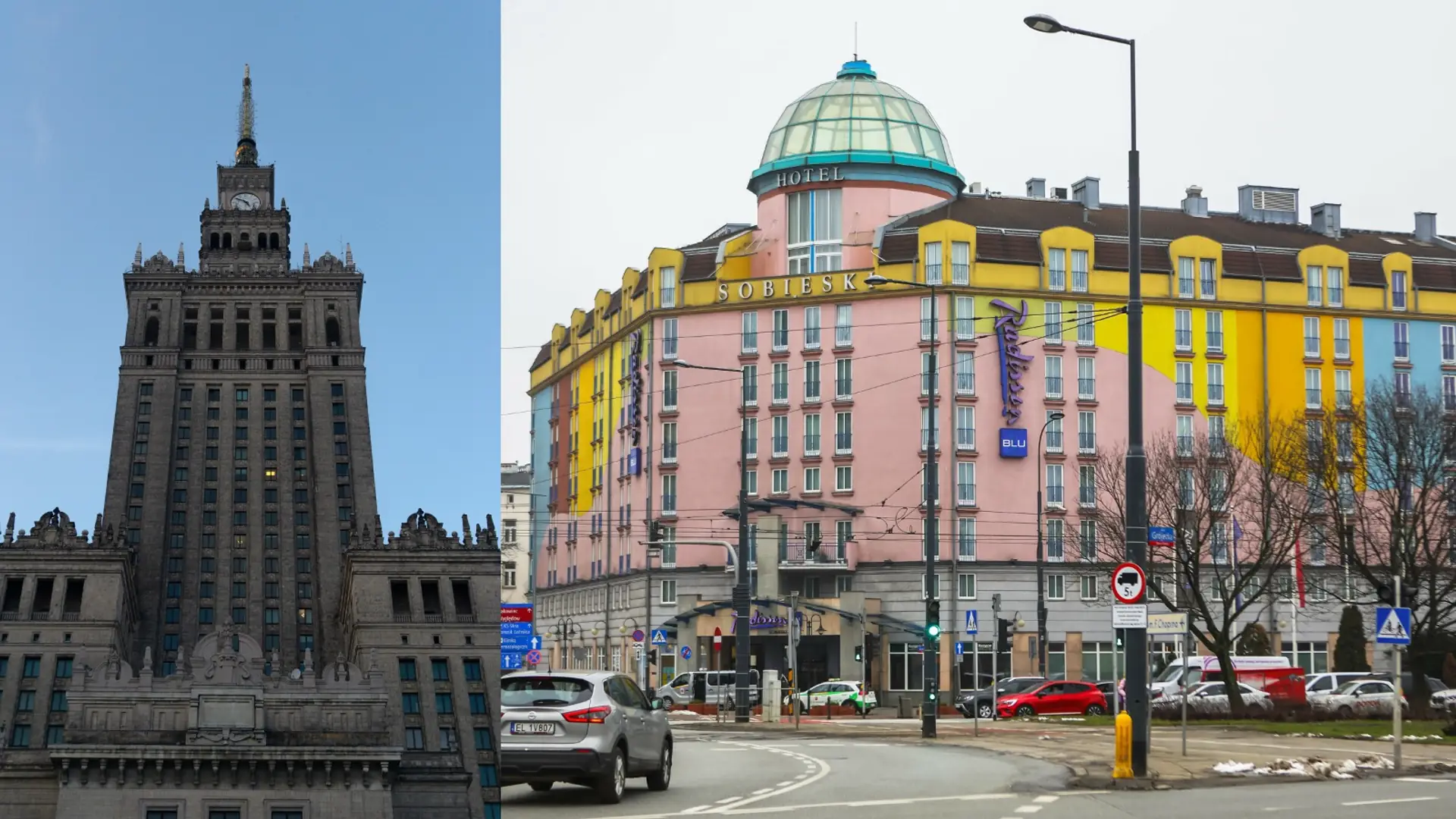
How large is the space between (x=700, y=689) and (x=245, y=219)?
265 feet

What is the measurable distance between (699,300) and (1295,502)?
41.4 m

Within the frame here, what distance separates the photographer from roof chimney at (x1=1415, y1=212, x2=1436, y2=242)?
384 ft

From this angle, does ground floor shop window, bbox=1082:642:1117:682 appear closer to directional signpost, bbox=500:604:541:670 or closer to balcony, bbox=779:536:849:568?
balcony, bbox=779:536:849:568

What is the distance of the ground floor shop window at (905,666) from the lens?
9681 centimetres

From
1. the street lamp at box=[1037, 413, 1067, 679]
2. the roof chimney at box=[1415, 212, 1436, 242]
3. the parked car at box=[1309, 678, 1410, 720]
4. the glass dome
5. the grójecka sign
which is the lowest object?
the parked car at box=[1309, 678, 1410, 720]

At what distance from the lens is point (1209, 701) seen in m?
57.8

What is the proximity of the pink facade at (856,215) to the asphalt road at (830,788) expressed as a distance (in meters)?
69.6

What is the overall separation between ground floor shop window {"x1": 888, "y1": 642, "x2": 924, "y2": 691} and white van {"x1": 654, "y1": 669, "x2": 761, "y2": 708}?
51.7ft

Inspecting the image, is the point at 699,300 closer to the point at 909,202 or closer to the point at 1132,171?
the point at 909,202

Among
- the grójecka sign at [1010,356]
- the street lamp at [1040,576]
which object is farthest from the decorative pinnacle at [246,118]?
the street lamp at [1040,576]

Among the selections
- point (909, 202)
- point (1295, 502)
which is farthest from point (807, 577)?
point (1295, 502)

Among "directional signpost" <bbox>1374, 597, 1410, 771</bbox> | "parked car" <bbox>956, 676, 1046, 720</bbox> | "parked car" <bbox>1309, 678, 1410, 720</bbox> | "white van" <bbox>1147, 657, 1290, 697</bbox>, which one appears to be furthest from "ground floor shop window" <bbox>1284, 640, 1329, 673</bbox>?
"directional signpost" <bbox>1374, 597, 1410, 771</bbox>

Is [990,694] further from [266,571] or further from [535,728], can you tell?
[266,571]

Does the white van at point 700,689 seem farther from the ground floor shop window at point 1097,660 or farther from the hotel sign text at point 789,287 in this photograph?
the hotel sign text at point 789,287
